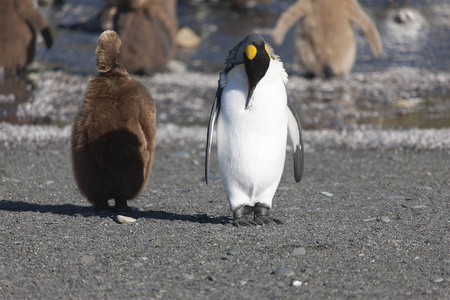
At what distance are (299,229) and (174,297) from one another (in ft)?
3.58

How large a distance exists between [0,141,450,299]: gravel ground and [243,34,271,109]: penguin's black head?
0.80 m

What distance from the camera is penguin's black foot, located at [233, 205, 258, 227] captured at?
3578 millimetres

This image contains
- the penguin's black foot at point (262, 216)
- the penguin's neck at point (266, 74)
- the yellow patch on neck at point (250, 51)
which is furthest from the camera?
the penguin's black foot at point (262, 216)

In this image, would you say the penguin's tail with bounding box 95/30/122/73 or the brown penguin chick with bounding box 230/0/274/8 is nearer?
the penguin's tail with bounding box 95/30/122/73

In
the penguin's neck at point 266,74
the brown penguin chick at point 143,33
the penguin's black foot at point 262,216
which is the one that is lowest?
the brown penguin chick at point 143,33

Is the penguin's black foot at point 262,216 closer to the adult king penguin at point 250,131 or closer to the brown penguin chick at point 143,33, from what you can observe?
the adult king penguin at point 250,131

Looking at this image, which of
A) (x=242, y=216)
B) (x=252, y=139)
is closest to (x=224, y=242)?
(x=242, y=216)

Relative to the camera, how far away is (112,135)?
3.62 meters

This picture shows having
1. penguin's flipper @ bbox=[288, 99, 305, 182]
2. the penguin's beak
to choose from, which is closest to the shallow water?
penguin's flipper @ bbox=[288, 99, 305, 182]

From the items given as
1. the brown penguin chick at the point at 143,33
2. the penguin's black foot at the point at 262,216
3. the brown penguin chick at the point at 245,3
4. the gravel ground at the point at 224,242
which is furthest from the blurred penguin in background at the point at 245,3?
the penguin's black foot at the point at 262,216

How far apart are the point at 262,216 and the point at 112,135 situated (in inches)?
36.5

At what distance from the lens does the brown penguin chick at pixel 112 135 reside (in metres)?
3.63

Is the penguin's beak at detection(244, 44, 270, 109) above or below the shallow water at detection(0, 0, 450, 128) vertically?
above

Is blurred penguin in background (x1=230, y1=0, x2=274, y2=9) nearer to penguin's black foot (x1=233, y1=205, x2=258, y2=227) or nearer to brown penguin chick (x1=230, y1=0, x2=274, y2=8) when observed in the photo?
brown penguin chick (x1=230, y1=0, x2=274, y2=8)
